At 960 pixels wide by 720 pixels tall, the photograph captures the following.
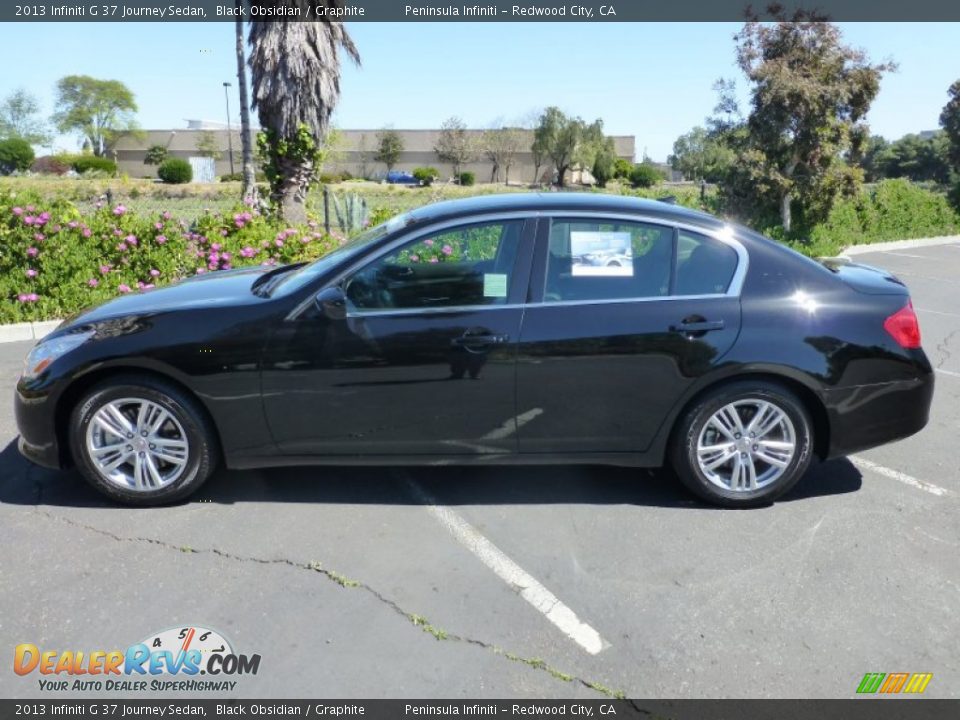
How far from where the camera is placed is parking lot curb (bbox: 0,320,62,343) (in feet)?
25.8

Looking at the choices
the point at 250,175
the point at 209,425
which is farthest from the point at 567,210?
the point at 250,175

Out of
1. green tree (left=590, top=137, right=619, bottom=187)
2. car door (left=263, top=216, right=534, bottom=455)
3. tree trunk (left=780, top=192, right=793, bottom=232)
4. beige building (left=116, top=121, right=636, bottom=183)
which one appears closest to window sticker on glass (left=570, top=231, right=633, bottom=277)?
car door (left=263, top=216, right=534, bottom=455)

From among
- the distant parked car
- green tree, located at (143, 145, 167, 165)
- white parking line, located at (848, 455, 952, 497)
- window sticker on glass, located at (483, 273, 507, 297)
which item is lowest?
white parking line, located at (848, 455, 952, 497)

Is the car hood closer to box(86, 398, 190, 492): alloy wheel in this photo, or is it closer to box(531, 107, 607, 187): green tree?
box(86, 398, 190, 492): alloy wheel

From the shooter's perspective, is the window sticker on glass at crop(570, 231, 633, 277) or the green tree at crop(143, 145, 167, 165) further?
the green tree at crop(143, 145, 167, 165)

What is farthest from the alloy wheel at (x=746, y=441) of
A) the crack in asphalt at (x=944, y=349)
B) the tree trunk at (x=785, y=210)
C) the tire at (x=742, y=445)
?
the tree trunk at (x=785, y=210)

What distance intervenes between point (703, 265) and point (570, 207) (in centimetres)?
76

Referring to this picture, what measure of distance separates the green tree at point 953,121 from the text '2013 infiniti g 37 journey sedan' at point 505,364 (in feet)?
118

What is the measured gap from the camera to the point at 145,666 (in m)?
2.89

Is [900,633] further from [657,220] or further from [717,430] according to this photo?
[657,220]

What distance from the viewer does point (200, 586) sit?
3.37m

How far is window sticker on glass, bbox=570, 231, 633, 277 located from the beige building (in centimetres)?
5907

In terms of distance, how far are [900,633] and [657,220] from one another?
7.22ft
